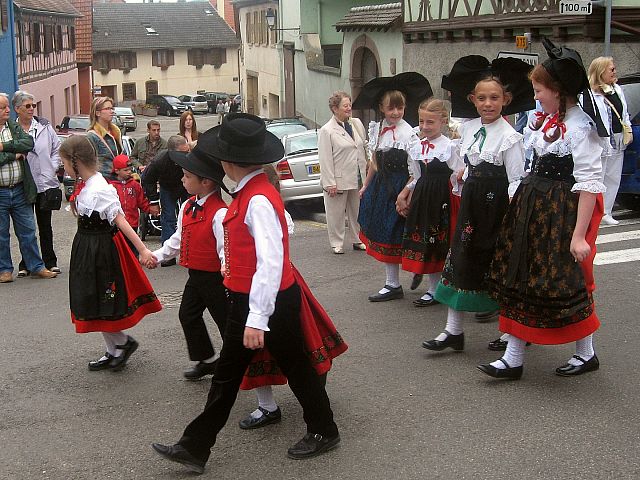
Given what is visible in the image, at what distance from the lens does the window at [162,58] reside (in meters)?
→ 76.2

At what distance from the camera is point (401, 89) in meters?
7.70

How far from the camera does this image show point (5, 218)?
9.26 meters

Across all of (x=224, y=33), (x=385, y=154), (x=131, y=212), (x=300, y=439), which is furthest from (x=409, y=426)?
(x=224, y=33)

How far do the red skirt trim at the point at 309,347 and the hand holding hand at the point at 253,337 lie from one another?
1.46 feet

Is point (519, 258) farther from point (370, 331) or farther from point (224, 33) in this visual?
point (224, 33)

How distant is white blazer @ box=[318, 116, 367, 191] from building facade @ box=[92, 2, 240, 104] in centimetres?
6607

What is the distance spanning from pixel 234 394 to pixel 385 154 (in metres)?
3.67

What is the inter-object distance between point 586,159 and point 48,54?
4159 centimetres

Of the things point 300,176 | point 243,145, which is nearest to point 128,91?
point 300,176

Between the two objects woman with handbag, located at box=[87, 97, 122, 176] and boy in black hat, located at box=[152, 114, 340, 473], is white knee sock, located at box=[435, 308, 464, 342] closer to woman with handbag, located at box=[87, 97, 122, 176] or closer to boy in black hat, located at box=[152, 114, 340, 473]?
boy in black hat, located at box=[152, 114, 340, 473]

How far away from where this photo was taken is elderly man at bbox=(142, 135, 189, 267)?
9.59 m

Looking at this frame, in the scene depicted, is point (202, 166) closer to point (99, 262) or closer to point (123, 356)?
point (99, 262)

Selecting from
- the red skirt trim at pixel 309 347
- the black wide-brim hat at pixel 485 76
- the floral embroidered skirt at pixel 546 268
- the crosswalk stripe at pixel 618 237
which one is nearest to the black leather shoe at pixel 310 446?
the red skirt trim at pixel 309 347

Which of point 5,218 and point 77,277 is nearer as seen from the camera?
point 77,277
